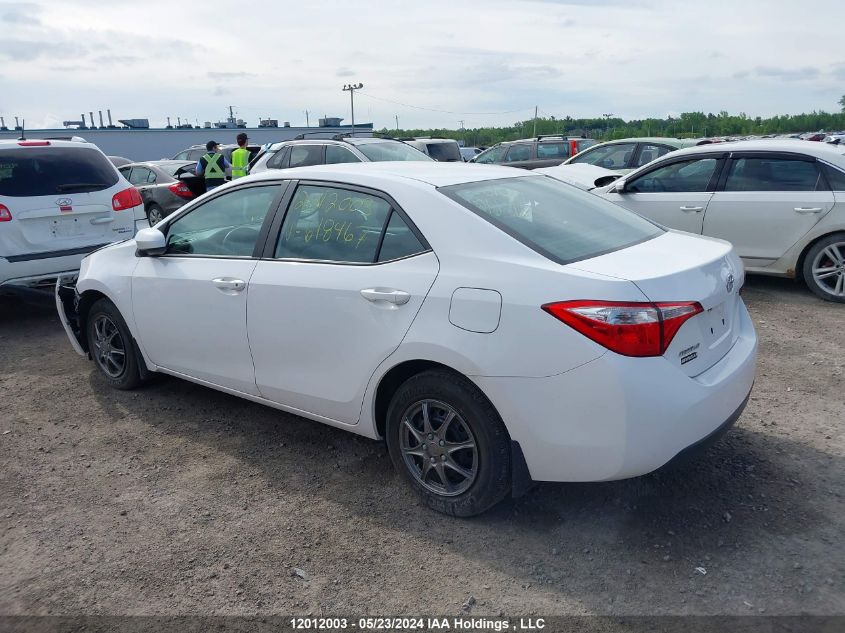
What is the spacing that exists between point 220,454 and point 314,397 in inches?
32.1

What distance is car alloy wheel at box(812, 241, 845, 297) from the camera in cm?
702

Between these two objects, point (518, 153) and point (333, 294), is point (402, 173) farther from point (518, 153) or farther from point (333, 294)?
point (518, 153)

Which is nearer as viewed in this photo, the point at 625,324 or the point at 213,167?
the point at 625,324

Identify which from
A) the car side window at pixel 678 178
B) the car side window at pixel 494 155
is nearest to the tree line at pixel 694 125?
the car side window at pixel 494 155

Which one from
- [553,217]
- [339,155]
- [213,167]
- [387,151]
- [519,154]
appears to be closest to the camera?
[553,217]

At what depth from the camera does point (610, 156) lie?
13000 millimetres

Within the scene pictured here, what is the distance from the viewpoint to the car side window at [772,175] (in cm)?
724

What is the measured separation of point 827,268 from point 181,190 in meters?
11.0

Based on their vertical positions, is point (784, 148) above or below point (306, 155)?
above

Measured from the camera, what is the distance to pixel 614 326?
9.34 ft

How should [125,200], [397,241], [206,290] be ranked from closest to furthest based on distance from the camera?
[397,241] → [206,290] → [125,200]

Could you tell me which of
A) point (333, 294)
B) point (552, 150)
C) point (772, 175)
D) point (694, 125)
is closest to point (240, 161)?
point (552, 150)

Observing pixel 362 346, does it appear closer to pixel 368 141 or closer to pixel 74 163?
pixel 74 163

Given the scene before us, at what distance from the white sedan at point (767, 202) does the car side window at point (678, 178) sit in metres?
0.01
